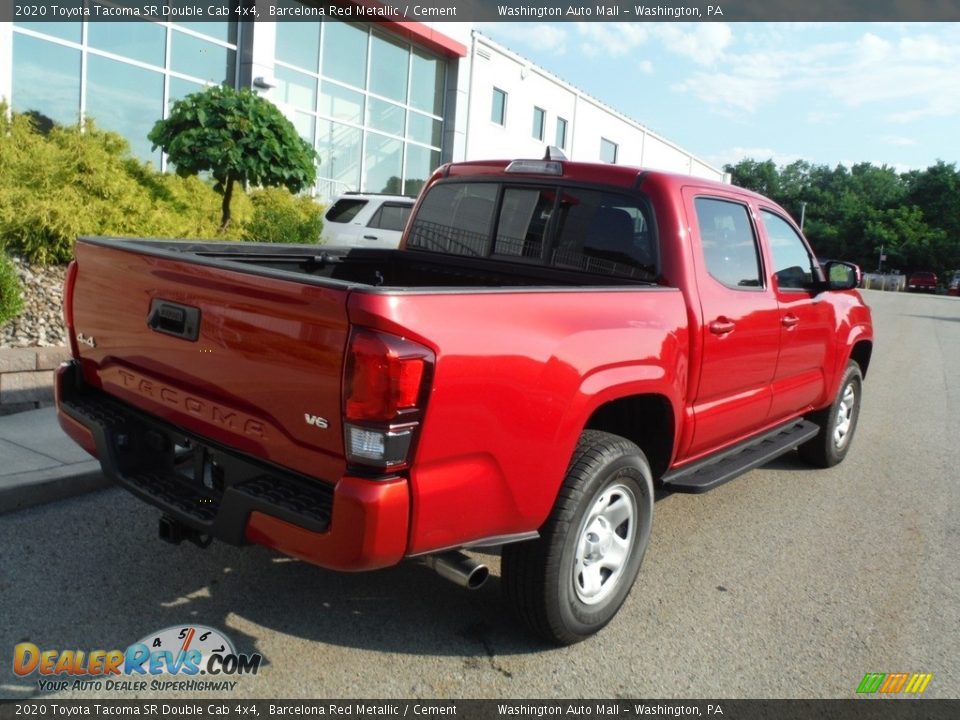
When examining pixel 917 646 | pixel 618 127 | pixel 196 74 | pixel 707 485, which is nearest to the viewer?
pixel 917 646

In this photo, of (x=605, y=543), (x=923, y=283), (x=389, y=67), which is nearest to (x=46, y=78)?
(x=389, y=67)

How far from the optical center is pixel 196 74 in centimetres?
1550

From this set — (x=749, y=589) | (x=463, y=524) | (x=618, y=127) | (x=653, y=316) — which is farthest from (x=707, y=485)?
(x=618, y=127)

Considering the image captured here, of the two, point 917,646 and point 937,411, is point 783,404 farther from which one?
point 937,411

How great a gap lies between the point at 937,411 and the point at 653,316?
678cm

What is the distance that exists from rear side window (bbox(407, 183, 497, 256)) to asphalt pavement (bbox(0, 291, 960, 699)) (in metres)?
1.71

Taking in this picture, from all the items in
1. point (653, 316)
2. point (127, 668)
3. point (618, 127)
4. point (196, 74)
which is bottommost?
point (127, 668)

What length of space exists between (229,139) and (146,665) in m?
7.32

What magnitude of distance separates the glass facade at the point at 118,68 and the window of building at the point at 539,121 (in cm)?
1453

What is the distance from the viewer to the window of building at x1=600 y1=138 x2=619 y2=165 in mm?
34906

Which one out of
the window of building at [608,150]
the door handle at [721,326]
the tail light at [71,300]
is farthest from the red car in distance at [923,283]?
the tail light at [71,300]

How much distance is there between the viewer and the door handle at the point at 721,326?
13.5ft

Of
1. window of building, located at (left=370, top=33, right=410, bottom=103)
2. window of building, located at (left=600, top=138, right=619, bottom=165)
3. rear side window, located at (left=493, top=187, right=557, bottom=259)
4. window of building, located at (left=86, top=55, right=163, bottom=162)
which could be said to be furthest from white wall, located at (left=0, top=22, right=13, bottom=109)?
window of building, located at (left=600, top=138, right=619, bottom=165)
